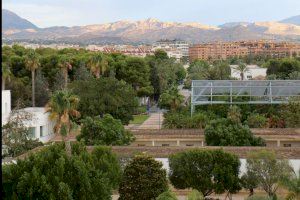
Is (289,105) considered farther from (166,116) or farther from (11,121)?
(11,121)

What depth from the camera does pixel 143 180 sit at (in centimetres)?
2367

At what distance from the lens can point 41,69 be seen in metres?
71.0

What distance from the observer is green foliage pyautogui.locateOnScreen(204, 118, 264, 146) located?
3391cm

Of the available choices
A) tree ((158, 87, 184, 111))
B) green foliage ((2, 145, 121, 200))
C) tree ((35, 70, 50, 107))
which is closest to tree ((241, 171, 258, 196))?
green foliage ((2, 145, 121, 200))

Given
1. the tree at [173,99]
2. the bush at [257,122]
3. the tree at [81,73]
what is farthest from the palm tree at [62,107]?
the tree at [81,73]

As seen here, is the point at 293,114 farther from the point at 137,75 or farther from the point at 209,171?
the point at 137,75

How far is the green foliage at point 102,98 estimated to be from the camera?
48000mm

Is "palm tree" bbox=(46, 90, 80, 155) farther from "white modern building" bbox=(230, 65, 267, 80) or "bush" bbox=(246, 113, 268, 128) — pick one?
"white modern building" bbox=(230, 65, 267, 80)

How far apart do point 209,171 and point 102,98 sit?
23980mm

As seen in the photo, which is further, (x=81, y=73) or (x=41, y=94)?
(x=81, y=73)

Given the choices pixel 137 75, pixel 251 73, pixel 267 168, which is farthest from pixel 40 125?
pixel 251 73

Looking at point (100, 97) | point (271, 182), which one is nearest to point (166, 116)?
point (100, 97)

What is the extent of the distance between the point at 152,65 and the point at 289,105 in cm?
4285

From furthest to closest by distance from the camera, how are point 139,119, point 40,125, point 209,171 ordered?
1. point 139,119
2. point 40,125
3. point 209,171
